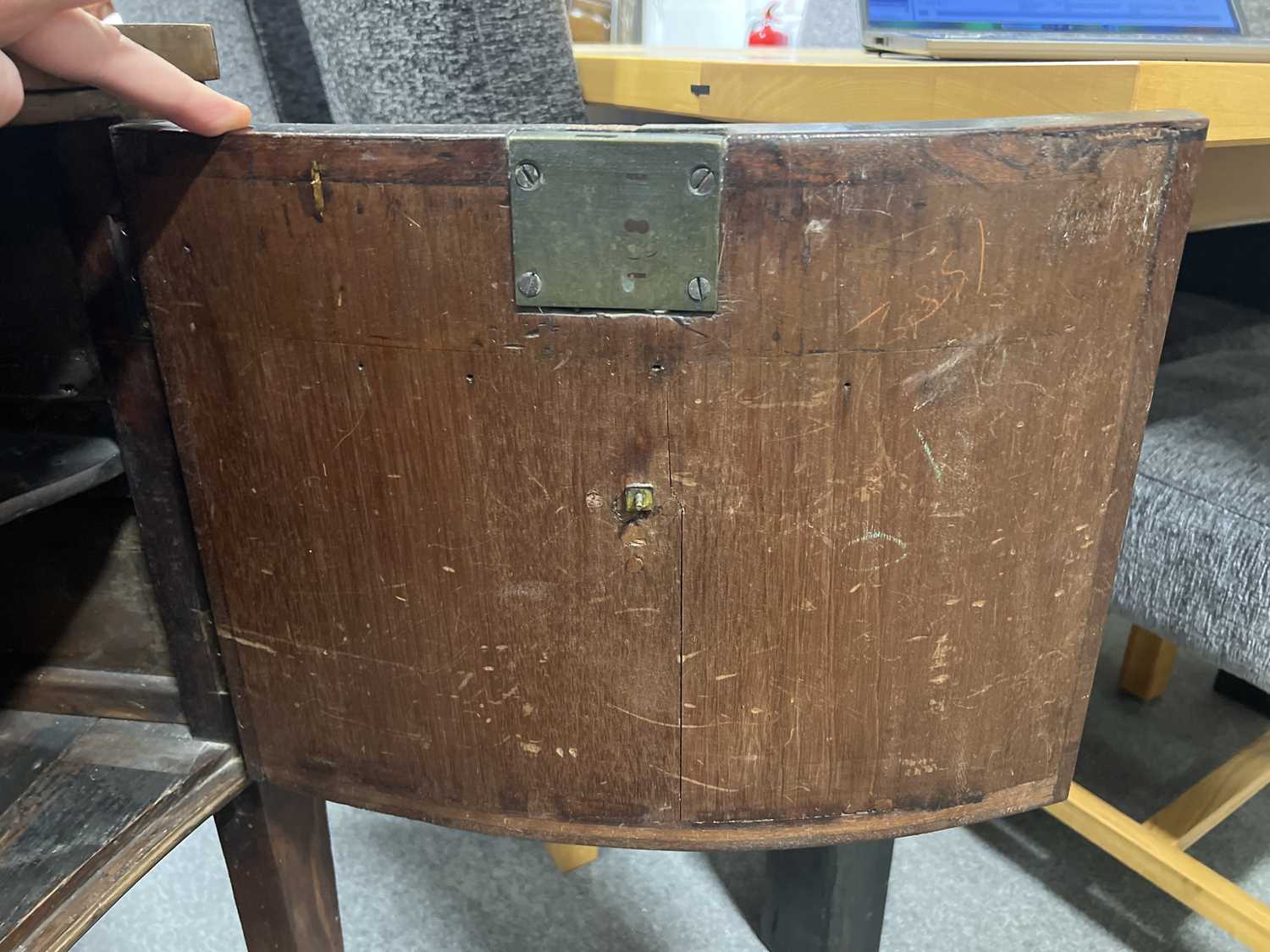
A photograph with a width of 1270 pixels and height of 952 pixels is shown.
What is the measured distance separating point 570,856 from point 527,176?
0.85 meters

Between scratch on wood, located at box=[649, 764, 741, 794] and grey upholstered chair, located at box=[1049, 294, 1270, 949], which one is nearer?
scratch on wood, located at box=[649, 764, 741, 794]

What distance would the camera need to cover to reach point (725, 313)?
39 centimetres

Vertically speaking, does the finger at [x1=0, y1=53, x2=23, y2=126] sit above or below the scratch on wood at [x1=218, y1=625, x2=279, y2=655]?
→ above

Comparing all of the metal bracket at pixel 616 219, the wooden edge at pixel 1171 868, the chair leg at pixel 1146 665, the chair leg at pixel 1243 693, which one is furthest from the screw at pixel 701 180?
the chair leg at pixel 1243 693

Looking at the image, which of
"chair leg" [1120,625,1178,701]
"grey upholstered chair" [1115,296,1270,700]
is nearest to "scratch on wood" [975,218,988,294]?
"grey upholstered chair" [1115,296,1270,700]

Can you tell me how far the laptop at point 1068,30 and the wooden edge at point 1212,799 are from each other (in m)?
0.70

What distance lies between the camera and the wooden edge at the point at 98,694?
582 millimetres

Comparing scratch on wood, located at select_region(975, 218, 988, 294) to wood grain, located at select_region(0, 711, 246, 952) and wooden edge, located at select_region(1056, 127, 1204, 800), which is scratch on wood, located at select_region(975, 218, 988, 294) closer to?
wooden edge, located at select_region(1056, 127, 1204, 800)

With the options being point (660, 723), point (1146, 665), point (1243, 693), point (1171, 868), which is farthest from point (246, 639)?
point (1243, 693)

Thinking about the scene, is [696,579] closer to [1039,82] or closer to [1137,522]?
[1039,82]

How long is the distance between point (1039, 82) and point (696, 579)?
0.35 metres

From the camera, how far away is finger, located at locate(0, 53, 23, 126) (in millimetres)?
354

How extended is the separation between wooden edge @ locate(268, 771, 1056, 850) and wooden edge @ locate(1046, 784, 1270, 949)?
0.48 metres

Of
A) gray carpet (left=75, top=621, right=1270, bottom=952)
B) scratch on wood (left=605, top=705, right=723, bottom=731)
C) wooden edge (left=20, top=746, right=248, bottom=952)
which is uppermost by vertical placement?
scratch on wood (left=605, top=705, right=723, bottom=731)
